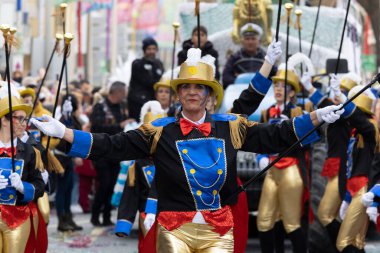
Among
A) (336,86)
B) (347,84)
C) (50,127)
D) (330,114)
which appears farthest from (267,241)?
(50,127)

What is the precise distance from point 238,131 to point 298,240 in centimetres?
379

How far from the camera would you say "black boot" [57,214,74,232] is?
14.7m

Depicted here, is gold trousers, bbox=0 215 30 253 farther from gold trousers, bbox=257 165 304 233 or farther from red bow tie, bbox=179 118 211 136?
gold trousers, bbox=257 165 304 233

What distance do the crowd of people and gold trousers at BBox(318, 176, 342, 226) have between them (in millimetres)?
12

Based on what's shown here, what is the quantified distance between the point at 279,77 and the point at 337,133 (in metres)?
0.79

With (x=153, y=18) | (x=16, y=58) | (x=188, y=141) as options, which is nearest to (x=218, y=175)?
(x=188, y=141)

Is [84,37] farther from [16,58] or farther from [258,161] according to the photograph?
[258,161]

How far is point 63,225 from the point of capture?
48.4 ft

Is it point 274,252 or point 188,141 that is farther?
point 274,252

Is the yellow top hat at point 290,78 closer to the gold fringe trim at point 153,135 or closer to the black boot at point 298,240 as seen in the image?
the black boot at point 298,240

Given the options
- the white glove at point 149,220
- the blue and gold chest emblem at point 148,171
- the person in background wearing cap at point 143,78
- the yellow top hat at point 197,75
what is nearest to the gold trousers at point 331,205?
the blue and gold chest emblem at point 148,171

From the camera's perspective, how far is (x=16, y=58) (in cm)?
2525

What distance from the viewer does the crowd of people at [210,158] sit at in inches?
292

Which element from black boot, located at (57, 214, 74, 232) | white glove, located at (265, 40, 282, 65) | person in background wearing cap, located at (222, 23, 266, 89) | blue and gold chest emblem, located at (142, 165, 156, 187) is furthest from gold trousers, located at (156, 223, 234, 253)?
black boot, located at (57, 214, 74, 232)
